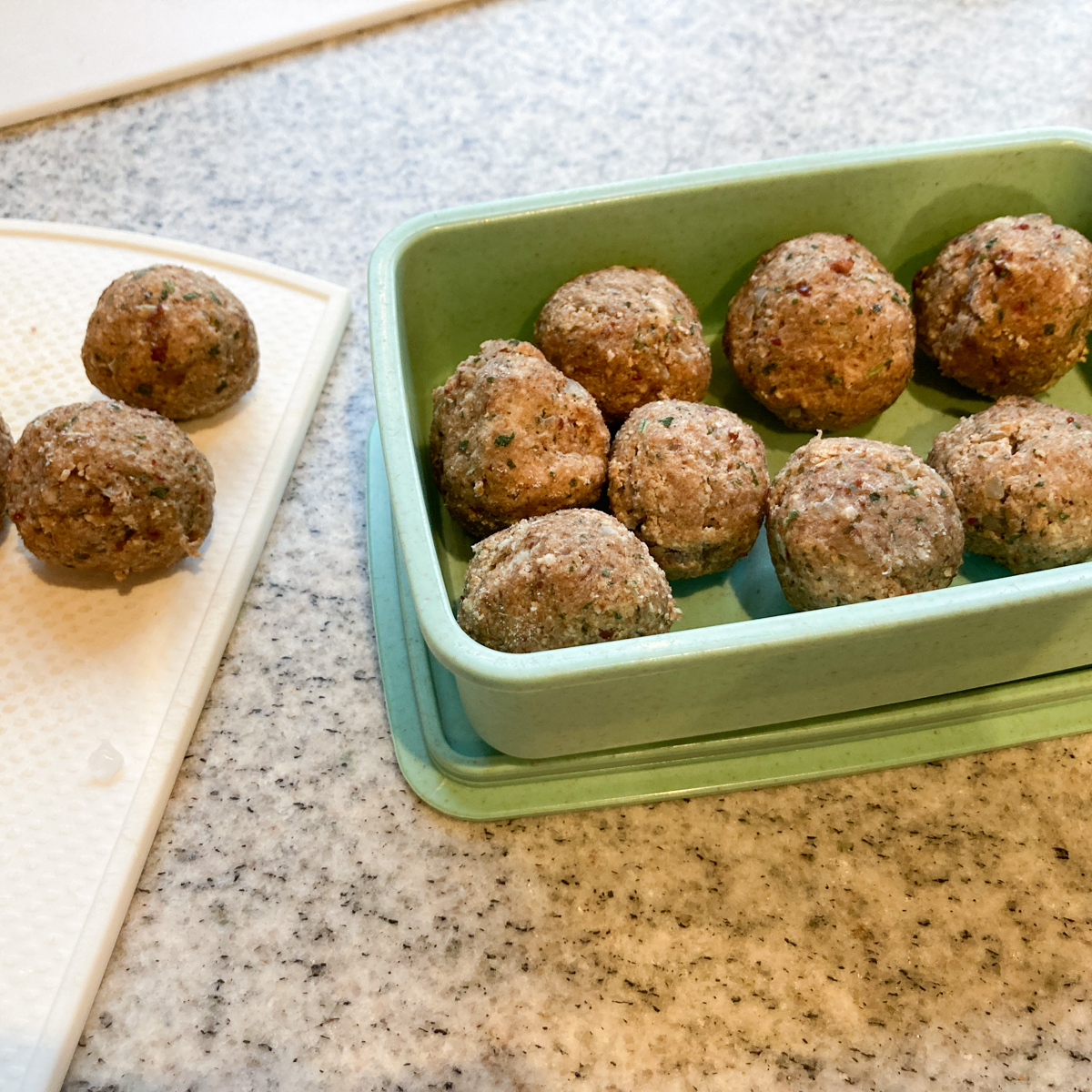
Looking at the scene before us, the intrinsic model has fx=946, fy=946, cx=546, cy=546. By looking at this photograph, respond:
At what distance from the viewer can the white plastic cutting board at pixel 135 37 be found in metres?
1.89

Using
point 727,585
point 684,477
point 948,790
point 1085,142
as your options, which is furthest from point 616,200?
point 948,790

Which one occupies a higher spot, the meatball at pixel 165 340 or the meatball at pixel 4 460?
the meatball at pixel 165 340

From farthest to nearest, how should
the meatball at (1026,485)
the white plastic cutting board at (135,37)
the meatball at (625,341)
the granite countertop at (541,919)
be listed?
the white plastic cutting board at (135,37)
the meatball at (625,341)
the meatball at (1026,485)
the granite countertop at (541,919)

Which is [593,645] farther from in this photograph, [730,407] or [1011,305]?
[1011,305]

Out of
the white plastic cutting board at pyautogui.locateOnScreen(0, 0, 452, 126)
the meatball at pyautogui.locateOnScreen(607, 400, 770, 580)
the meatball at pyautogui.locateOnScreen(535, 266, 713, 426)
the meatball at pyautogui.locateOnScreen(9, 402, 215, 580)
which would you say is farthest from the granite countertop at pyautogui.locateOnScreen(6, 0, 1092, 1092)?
the white plastic cutting board at pyautogui.locateOnScreen(0, 0, 452, 126)

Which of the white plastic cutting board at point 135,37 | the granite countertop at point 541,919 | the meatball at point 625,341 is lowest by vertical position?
the granite countertop at point 541,919

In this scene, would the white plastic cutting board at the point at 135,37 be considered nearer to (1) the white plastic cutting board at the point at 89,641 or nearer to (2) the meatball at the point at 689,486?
(1) the white plastic cutting board at the point at 89,641

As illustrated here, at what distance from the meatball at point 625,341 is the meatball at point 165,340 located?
0.43m

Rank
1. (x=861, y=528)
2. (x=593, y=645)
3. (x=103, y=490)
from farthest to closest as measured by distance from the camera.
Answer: (x=103, y=490) < (x=861, y=528) < (x=593, y=645)

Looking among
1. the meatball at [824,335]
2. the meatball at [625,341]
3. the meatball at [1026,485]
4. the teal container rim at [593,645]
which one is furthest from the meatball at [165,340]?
the meatball at [1026,485]

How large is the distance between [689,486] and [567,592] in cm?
22

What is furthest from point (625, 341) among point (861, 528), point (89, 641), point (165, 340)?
point (89, 641)

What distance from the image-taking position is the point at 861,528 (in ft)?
3.15

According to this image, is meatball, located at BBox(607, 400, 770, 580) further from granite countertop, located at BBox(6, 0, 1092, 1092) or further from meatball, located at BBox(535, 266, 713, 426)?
granite countertop, located at BBox(6, 0, 1092, 1092)
